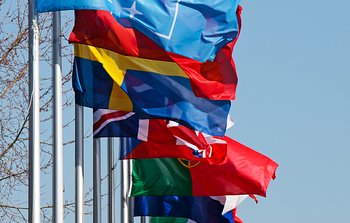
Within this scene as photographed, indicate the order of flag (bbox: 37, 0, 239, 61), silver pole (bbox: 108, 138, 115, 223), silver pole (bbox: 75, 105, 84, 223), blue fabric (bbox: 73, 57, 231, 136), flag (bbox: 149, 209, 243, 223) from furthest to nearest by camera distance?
flag (bbox: 149, 209, 243, 223)
silver pole (bbox: 108, 138, 115, 223)
silver pole (bbox: 75, 105, 84, 223)
blue fabric (bbox: 73, 57, 231, 136)
flag (bbox: 37, 0, 239, 61)

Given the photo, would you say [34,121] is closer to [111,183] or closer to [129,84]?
[129,84]

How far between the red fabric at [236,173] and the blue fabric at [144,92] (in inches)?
166

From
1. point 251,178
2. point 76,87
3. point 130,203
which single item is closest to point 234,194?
point 251,178

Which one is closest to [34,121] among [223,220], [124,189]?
[124,189]

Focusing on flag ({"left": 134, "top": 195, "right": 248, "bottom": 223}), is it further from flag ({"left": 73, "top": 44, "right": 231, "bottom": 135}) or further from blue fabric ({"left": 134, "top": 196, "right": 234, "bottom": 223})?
flag ({"left": 73, "top": 44, "right": 231, "bottom": 135})

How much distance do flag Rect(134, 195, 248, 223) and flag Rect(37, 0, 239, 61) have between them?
7.08 m

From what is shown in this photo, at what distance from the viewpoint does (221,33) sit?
19.1 meters

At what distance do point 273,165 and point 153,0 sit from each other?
650 centimetres

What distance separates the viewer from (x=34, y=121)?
675 inches

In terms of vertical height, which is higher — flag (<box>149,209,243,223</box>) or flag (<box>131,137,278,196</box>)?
flag (<box>131,137,278,196</box>)

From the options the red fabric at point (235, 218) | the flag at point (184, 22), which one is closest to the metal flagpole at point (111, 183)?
the flag at point (184, 22)

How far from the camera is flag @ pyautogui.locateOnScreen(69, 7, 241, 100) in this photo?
59.1ft

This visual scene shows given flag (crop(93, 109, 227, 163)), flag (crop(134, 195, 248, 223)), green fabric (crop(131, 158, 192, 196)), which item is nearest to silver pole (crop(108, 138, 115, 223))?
flag (crop(93, 109, 227, 163))

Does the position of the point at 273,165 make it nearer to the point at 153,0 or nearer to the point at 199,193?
the point at 199,193
